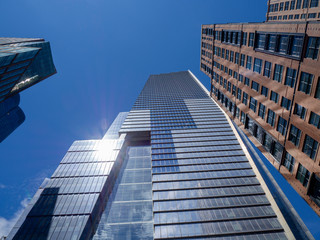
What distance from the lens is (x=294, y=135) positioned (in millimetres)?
25406

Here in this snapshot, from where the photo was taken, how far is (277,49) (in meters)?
27.5

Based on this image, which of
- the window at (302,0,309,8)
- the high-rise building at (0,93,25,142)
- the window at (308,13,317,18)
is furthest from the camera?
the high-rise building at (0,93,25,142)

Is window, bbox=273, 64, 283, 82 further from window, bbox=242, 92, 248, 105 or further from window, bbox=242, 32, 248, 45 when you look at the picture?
window, bbox=242, 32, 248, 45

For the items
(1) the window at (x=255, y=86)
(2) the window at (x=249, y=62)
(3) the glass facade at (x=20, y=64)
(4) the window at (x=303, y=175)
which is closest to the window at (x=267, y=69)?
(1) the window at (x=255, y=86)

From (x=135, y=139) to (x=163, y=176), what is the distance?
1639 inches

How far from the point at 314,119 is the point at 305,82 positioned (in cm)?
459

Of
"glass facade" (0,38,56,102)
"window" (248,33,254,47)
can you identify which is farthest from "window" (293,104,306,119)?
"glass facade" (0,38,56,102)

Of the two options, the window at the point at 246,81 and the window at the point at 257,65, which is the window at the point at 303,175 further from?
the window at the point at 246,81

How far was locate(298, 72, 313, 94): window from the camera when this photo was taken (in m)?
21.9

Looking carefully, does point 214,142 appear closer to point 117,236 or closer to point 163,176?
point 163,176

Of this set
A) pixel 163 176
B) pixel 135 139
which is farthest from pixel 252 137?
pixel 135 139

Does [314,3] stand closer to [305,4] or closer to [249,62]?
[305,4]

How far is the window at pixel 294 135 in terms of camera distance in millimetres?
24664

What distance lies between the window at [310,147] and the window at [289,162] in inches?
132
